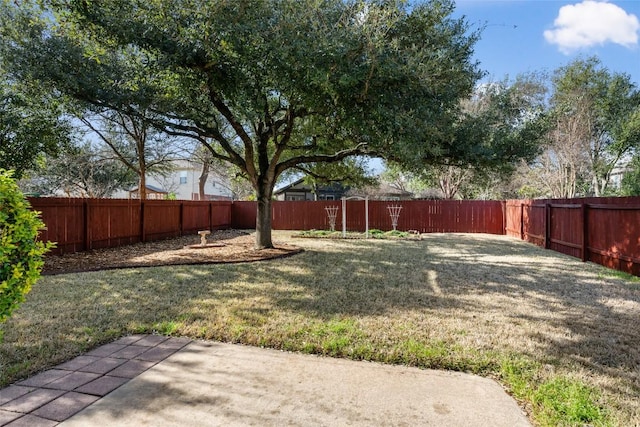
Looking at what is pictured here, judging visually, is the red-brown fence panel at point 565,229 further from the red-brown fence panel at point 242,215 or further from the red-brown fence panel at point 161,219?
the red-brown fence panel at point 242,215

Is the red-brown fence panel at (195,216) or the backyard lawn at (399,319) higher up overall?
the red-brown fence panel at (195,216)

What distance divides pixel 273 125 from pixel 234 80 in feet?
9.19

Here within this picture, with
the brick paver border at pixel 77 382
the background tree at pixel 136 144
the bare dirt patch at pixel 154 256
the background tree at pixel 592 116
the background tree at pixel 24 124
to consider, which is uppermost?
the background tree at pixel 592 116

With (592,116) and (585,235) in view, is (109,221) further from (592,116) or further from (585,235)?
(592,116)

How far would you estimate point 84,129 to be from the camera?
13.9 metres

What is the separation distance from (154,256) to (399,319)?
→ 637 cm

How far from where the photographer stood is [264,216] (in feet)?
31.4

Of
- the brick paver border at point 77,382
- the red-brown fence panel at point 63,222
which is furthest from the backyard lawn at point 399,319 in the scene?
the red-brown fence panel at point 63,222

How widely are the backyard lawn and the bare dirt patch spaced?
0.78 metres

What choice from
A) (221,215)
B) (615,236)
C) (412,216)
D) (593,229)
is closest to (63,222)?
(221,215)

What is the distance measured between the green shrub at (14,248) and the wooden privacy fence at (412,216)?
1495 cm

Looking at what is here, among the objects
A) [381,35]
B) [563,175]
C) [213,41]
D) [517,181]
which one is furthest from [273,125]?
[517,181]

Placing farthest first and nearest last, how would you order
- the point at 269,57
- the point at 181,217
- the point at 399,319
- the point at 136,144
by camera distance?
1. the point at 136,144
2. the point at 181,217
3. the point at 269,57
4. the point at 399,319

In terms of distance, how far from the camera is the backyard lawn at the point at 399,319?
262 centimetres
